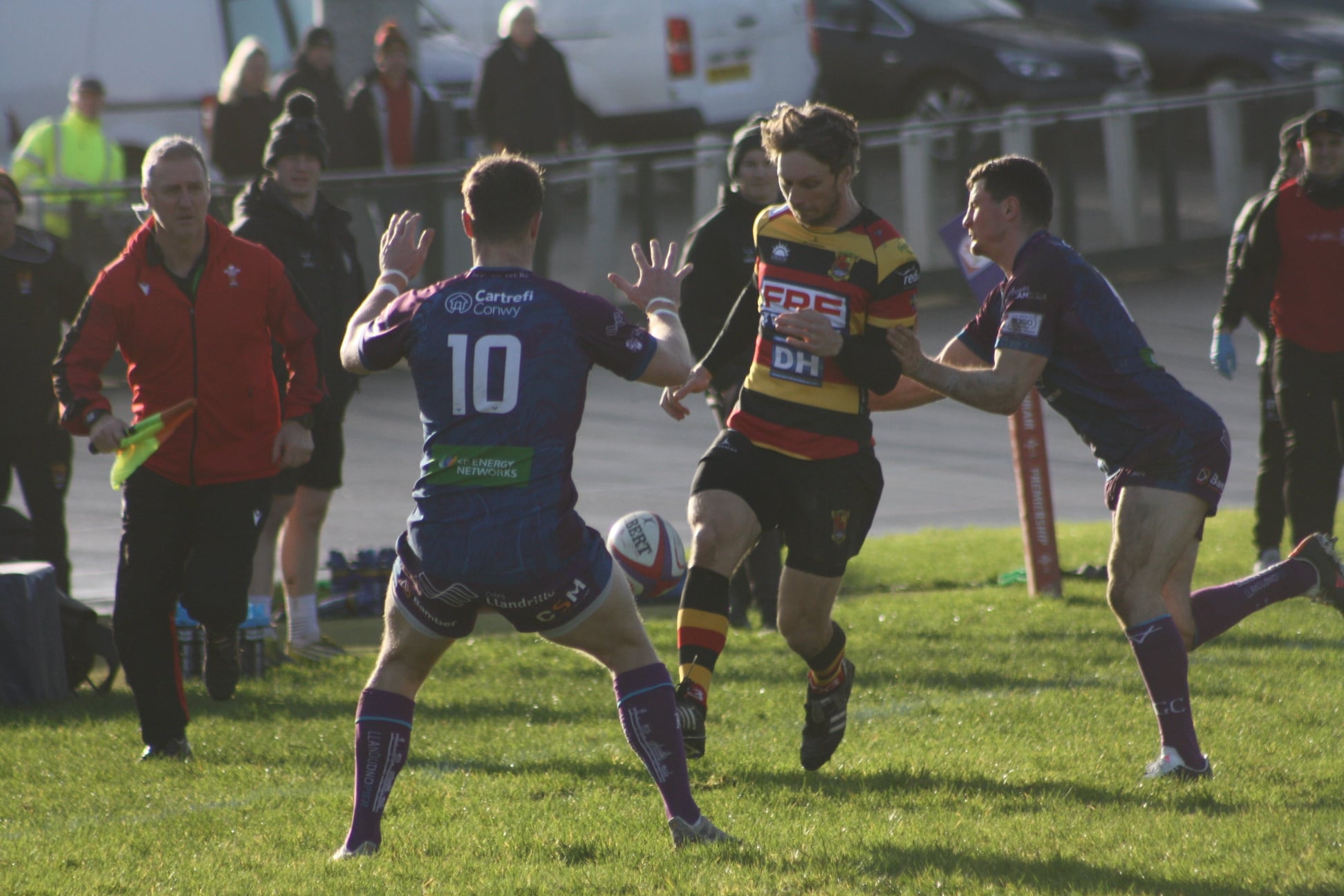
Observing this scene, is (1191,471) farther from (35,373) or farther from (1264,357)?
(35,373)

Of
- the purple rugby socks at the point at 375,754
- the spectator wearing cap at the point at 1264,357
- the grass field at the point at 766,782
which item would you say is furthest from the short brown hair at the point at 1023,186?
the spectator wearing cap at the point at 1264,357

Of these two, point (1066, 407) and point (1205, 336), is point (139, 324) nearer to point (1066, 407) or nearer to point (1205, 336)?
point (1066, 407)

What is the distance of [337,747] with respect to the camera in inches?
267

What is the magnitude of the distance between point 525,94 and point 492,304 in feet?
→ 38.9

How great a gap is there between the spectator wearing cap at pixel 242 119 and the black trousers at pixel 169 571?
8.21 metres

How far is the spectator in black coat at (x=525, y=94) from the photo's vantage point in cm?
1616

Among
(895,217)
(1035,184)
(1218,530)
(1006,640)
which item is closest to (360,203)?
(895,217)

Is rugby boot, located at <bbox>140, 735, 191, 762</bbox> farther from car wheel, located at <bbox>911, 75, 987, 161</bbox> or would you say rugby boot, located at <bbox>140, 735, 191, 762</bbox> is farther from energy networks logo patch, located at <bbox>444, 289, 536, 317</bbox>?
car wheel, located at <bbox>911, 75, 987, 161</bbox>

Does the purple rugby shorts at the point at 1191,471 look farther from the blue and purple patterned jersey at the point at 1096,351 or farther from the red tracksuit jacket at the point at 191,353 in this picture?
the red tracksuit jacket at the point at 191,353

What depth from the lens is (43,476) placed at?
8750 mm

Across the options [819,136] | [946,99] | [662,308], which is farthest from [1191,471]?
[946,99]

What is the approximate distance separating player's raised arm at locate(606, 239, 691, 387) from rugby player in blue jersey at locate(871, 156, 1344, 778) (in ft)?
2.74

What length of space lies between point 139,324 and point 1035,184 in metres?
3.18

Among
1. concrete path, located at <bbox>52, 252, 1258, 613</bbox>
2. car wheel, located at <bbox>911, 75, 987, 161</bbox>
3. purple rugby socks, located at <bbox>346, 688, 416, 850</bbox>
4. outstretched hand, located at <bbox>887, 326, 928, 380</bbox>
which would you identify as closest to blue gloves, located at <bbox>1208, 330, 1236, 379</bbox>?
concrete path, located at <bbox>52, 252, 1258, 613</bbox>
